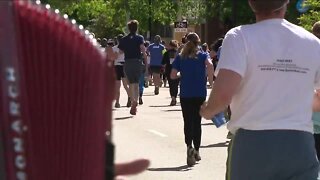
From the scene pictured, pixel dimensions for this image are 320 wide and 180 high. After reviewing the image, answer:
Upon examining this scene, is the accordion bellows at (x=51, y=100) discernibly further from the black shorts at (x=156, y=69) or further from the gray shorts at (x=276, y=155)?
the black shorts at (x=156, y=69)

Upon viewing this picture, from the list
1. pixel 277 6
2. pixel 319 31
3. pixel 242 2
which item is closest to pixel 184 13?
pixel 242 2

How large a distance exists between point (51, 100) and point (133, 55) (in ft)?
45.1

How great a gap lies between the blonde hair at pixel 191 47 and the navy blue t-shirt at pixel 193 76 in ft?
0.18

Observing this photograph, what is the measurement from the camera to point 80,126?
213 cm

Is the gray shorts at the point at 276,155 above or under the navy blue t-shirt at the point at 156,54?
under

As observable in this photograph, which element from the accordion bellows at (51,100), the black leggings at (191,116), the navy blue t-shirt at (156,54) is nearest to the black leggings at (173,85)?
the navy blue t-shirt at (156,54)

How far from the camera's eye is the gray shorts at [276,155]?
12.9ft

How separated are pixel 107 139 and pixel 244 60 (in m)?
1.78

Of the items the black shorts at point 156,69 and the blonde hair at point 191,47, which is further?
the black shorts at point 156,69

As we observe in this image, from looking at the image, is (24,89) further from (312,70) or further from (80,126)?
(312,70)

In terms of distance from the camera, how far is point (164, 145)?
11.8m

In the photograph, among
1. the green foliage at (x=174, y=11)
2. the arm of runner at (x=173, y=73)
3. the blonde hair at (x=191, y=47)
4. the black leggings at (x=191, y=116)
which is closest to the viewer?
the blonde hair at (x=191, y=47)

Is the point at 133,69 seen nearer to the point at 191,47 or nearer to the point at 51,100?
the point at 191,47

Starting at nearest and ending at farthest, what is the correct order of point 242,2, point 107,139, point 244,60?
point 107,139 < point 244,60 < point 242,2
